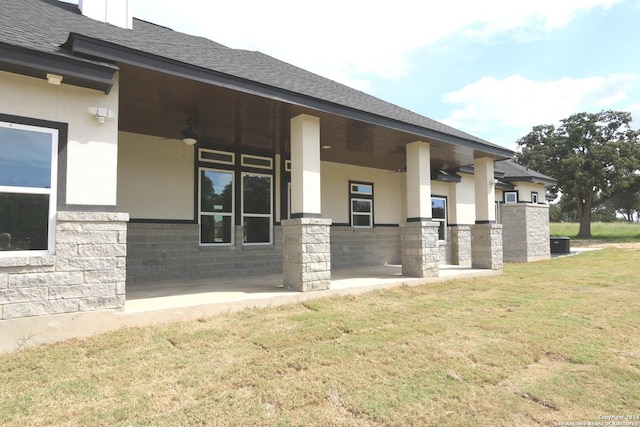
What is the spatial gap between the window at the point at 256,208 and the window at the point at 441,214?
6.64 meters

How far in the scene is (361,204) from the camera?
12.2 metres

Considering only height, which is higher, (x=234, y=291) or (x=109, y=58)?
(x=109, y=58)

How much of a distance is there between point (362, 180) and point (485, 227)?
3.95m

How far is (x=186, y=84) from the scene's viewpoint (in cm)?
565

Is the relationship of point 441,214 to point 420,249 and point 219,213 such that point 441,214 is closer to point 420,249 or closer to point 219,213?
point 420,249

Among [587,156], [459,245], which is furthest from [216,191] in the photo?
[587,156]

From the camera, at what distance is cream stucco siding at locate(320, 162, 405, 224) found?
37.2ft

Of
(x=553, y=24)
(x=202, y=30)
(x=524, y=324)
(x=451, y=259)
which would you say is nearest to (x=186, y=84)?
(x=524, y=324)

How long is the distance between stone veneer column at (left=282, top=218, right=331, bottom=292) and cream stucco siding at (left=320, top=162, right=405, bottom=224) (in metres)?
4.36

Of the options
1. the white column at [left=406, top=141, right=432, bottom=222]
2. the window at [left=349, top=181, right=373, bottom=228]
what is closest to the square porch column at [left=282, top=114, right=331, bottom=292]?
the white column at [left=406, top=141, right=432, bottom=222]

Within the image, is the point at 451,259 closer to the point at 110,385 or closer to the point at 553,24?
the point at 553,24

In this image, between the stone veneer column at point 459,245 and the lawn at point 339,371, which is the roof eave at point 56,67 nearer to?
the lawn at point 339,371

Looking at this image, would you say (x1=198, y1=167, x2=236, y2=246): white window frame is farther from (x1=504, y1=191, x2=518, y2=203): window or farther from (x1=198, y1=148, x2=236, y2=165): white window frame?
(x1=504, y1=191, x2=518, y2=203): window

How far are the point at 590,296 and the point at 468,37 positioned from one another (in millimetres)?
7452
